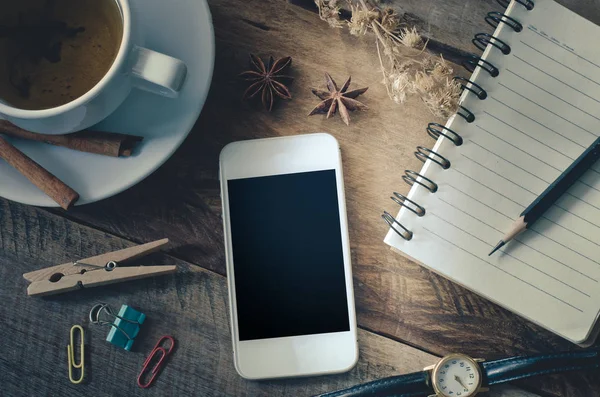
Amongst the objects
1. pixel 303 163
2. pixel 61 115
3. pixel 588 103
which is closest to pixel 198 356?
pixel 303 163

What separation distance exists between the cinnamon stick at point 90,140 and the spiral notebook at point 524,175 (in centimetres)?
52

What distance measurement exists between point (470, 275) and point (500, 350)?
0.19 metres

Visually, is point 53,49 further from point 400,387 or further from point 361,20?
point 400,387

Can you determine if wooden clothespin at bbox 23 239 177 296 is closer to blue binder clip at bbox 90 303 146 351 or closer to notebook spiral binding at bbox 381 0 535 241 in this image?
blue binder clip at bbox 90 303 146 351

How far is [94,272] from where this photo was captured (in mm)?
1135

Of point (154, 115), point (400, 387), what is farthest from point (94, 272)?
point (400, 387)

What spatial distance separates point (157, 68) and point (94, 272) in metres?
0.47

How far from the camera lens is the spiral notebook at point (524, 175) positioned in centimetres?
107

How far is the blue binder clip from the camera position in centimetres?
115

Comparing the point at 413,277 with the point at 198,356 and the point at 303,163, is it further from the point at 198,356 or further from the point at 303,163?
the point at 198,356

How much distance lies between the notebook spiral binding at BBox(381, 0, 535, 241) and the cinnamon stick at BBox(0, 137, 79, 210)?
0.58m

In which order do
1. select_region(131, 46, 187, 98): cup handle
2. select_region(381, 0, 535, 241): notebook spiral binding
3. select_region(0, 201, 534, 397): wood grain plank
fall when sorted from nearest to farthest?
select_region(131, 46, 187, 98): cup handle < select_region(381, 0, 535, 241): notebook spiral binding < select_region(0, 201, 534, 397): wood grain plank

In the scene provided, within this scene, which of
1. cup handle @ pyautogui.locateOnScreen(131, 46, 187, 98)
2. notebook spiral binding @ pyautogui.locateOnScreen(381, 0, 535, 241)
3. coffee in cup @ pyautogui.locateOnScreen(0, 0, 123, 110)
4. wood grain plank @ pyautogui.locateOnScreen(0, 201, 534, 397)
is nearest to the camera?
cup handle @ pyautogui.locateOnScreen(131, 46, 187, 98)

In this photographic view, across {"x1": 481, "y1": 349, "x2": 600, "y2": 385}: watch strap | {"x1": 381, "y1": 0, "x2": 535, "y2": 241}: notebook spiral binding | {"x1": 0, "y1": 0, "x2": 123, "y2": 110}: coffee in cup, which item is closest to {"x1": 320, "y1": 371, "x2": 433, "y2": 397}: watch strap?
{"x1": 481, "y1": 349, "x2": 600, "y2": 385}: watch strap
